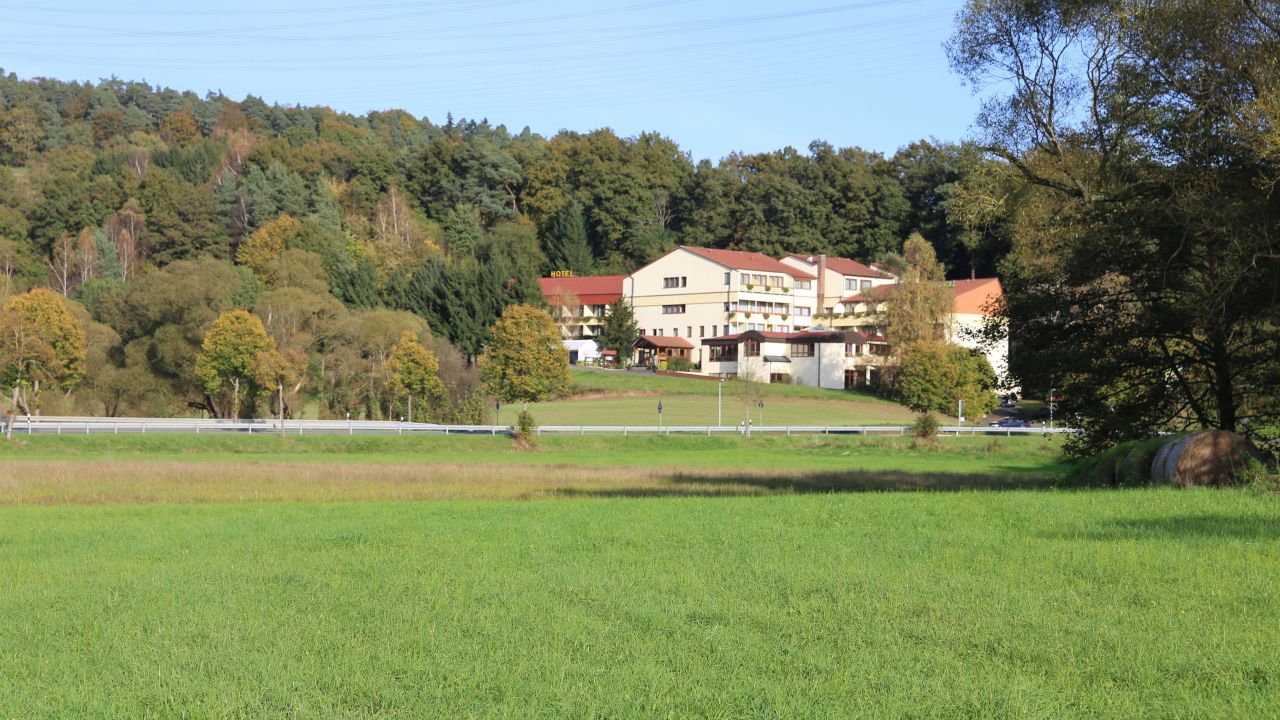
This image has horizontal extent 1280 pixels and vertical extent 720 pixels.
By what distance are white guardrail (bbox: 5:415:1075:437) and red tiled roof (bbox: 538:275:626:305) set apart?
56400 millimetres

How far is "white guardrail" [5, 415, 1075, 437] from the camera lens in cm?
5515

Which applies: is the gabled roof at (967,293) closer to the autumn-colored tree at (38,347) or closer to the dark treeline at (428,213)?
the dark treeline at (428,213)

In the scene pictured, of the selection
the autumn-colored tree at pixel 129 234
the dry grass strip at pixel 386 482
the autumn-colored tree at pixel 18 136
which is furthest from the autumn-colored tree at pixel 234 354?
the autumn-colored tree at pixel 18 136

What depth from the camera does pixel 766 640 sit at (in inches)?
361

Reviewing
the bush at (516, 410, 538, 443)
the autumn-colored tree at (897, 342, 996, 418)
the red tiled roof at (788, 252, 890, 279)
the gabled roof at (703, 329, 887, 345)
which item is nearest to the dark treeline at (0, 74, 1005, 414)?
the red tiled roof at (788, 252, 890, 279)

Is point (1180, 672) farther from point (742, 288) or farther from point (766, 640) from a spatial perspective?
point (742, 288)

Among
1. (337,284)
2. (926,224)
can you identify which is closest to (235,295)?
(337,284)

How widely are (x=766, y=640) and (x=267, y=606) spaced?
5046 mm

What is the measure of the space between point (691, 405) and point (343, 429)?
107ft

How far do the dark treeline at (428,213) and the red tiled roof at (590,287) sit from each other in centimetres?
481

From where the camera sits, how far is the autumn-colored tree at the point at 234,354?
67.2 m

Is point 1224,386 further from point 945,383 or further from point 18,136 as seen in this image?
point 18,136

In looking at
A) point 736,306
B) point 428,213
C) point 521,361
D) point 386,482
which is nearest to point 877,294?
point 736,306

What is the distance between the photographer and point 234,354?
67.3 metres
